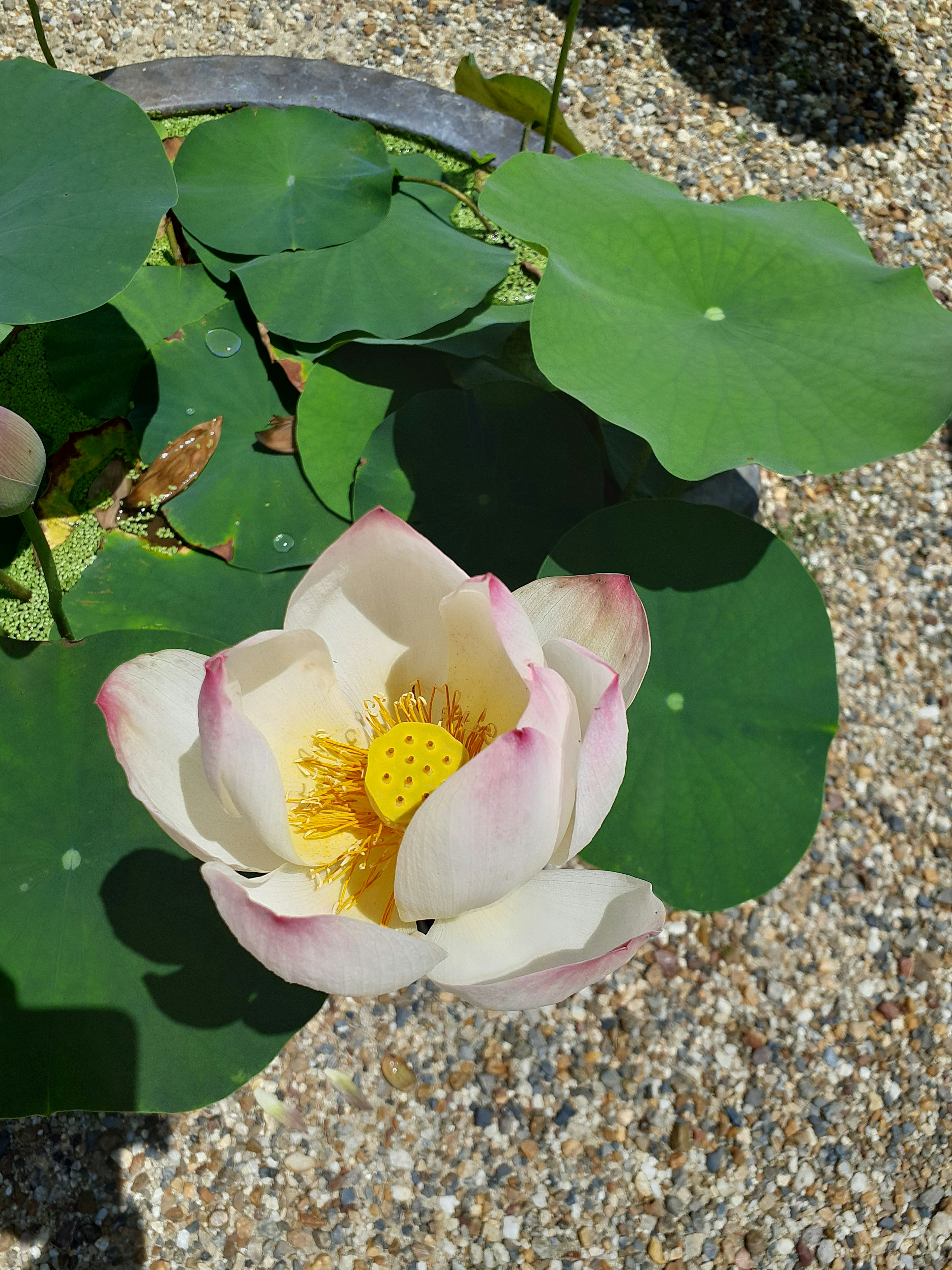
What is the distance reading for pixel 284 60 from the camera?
2.00 meters

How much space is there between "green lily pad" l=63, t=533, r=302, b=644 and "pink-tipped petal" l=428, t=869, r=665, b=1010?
619mm

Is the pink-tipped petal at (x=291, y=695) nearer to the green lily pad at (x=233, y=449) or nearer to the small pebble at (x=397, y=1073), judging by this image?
the green lily pad at (x=233, y=449)

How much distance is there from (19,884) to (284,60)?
180cm

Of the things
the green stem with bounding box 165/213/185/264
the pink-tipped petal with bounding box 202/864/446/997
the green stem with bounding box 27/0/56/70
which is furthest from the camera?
→ the green stem with bounding box 165/213/185/264

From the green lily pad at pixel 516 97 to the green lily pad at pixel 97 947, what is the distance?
54.1 inches

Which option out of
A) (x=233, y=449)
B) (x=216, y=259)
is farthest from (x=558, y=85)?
(x=233, y=449)

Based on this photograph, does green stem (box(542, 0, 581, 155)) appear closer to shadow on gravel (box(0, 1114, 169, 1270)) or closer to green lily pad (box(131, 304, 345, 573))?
green lily pad (box(131, 304, 345, 573))

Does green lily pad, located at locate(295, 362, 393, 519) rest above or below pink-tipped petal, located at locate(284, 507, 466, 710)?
below

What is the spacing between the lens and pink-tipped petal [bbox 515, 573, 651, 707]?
0.94 meters

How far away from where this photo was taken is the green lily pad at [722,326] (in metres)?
1.15

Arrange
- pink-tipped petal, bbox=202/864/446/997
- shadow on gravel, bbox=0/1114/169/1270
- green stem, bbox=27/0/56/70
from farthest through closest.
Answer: green stem, bbox=27/0/56/70 < shadow on gravel, bbox=0/1114/169/1270 < pink-tipped petal, bbox=202/864/446/997

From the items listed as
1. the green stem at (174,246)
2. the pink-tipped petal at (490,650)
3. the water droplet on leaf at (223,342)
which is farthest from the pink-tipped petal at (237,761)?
the green stem at (174,246)

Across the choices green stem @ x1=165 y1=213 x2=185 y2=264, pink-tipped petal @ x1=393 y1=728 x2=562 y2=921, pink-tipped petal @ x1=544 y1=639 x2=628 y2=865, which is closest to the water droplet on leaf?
green stem @ x1=165 y1=213 x2=185 y2=264

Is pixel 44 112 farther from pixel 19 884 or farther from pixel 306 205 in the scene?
pixel 19 884
